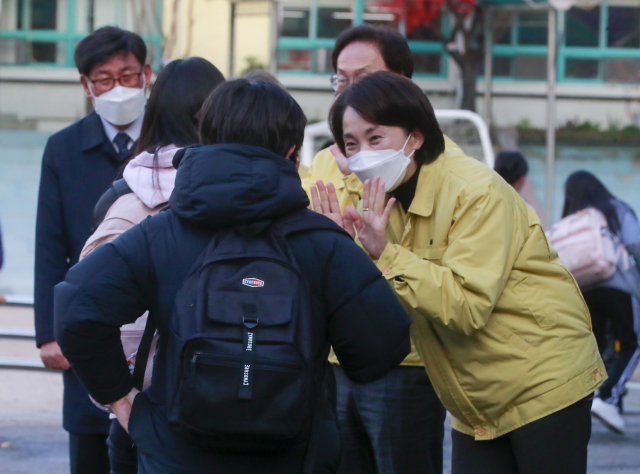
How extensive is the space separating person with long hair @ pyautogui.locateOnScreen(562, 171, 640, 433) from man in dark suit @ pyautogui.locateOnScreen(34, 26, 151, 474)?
12.1 ft

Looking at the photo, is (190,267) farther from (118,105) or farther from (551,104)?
(551,104)

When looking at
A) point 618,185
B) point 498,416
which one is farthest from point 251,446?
point 618,185

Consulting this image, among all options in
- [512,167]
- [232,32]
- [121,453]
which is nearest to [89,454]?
[121,453]

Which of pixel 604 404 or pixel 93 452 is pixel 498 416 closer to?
pixel 93 452

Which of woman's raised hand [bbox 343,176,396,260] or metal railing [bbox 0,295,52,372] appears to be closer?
woman's raised hand [bbox 343,176,396,260]

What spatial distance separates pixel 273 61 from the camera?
870cm

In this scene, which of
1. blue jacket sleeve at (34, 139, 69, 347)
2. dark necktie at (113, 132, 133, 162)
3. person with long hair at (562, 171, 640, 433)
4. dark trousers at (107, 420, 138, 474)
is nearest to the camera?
dark trousers at (107, 420, 138, 474)

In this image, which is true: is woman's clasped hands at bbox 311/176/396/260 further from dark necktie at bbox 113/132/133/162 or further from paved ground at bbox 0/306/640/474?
paved ground at bbox 0/306/640/474

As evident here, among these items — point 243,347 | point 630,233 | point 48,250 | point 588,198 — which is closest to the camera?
point 243,347

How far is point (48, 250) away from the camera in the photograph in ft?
10.7

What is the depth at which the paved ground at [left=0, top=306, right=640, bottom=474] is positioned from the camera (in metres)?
5.01

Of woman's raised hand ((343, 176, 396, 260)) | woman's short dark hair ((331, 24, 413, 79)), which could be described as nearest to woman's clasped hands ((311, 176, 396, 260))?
woman's raised hand ((343, 176, 396, 260))

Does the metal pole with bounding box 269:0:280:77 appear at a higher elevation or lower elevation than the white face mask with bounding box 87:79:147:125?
higher

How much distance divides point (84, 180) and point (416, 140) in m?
1.40
